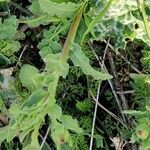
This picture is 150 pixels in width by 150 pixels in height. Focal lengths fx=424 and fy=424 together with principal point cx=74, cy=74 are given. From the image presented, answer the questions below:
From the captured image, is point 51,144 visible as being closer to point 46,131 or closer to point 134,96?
point 46,131

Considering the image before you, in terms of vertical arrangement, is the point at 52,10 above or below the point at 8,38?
above

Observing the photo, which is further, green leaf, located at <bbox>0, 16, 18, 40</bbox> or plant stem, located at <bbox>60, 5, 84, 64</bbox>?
green leaf, located at <bbox>0, 16, 18, 40</bbox>

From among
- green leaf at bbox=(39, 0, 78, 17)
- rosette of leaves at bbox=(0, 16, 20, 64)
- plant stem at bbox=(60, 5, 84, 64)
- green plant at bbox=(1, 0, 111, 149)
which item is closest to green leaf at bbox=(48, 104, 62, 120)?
green plant at bbox=(1, 0, 111, 149)

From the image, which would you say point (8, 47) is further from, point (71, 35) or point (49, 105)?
point (49, 105)

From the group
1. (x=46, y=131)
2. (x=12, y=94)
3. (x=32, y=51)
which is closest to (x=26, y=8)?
(x=32, y=51)

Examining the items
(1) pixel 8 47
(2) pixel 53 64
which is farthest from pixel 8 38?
(2) pixel 53 64

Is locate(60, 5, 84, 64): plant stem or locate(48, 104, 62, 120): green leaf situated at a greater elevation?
locate(60, 5, 84, 64): plant stem

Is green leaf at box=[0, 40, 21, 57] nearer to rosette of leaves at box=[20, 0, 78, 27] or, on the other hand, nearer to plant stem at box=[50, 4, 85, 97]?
rosette of leaves at box=[20, 0, 78, 27]
